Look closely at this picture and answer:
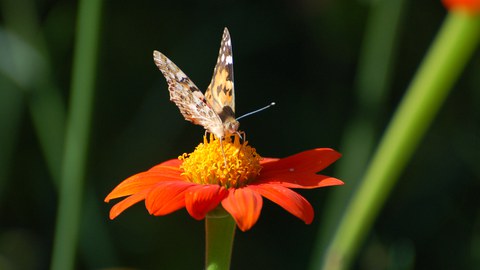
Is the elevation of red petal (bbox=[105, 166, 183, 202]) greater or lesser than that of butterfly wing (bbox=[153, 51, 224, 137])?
lesser

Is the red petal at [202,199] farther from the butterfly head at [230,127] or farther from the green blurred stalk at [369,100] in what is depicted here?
the green blurred stalk at [369,100]

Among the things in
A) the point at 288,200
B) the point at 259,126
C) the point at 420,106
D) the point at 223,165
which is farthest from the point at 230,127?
the point at 259,126

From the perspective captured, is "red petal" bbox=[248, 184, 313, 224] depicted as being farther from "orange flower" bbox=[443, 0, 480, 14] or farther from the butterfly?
"orange flower" bbox=[443, 0, 480, 14]

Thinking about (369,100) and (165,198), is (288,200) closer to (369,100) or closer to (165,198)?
(165,198)

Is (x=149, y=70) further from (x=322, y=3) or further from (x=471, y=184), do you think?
(x=471, y=184)

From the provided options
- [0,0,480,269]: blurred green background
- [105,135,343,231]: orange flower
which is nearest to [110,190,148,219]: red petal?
[105,135,343,231]: orange flower

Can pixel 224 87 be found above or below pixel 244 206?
above
